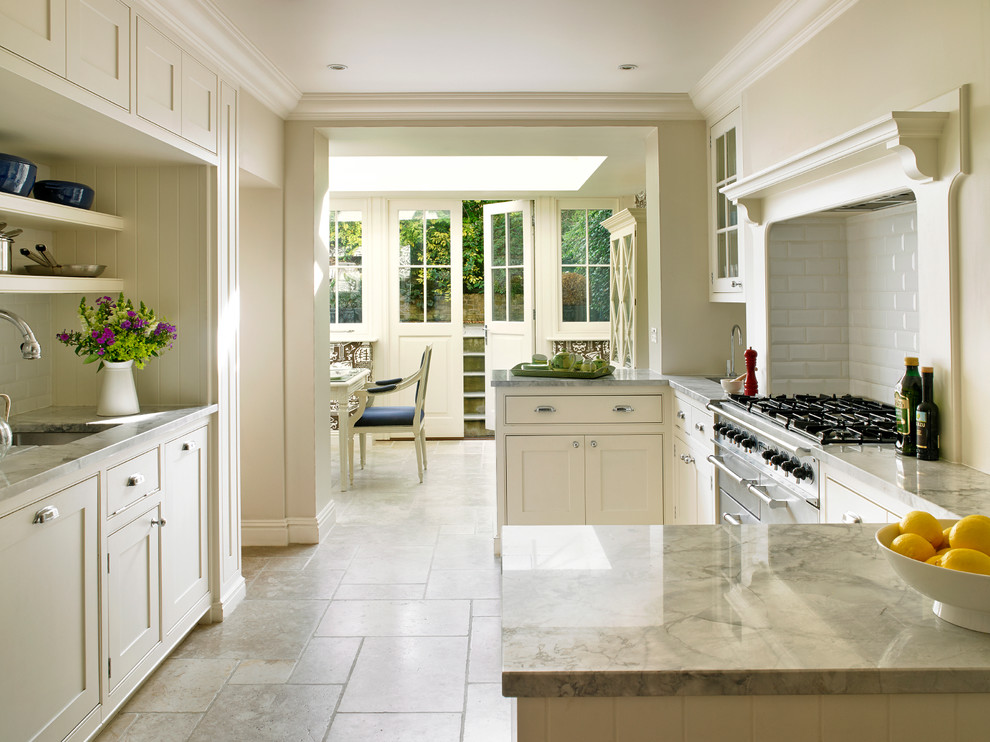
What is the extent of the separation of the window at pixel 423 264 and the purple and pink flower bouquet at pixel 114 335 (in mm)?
4842

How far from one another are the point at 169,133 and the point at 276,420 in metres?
1.95

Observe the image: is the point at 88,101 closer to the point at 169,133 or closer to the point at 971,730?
the point at 169,133

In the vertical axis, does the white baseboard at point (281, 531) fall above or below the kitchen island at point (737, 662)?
below

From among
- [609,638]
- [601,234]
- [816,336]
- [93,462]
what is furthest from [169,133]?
[601,234]

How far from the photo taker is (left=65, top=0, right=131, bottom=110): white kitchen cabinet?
2254mm

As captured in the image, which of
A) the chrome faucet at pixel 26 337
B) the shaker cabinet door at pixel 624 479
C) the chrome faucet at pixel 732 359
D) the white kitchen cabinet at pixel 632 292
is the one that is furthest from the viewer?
the white kitchen cabinet at pixel 632 292

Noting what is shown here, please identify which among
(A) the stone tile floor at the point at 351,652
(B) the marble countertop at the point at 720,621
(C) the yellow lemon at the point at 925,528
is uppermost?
(C) the yellow lemon at the point at 925,528

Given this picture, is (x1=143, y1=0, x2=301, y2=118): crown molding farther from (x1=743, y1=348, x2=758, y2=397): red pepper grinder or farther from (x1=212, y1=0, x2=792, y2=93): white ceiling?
(x1=743, y1=348, x2=758, y2=397): red pepper grinder

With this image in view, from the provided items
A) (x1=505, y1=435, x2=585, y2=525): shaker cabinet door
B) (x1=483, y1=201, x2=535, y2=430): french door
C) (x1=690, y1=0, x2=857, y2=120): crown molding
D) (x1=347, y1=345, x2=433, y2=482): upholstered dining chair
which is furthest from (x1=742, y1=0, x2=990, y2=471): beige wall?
(x1=483, y1=201, x2=535, y2=430): french door

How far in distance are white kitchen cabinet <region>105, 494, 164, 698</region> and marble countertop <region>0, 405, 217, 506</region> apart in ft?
0.91

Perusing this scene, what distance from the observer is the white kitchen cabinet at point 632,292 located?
5191 millimetres

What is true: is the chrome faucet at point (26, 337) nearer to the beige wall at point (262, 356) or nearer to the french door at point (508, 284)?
the beige wall at point (262, 356)

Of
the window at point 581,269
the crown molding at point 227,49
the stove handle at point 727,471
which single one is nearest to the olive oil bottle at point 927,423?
the stove handle at point 727,471

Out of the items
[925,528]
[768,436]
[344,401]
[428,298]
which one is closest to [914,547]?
[925,528]
